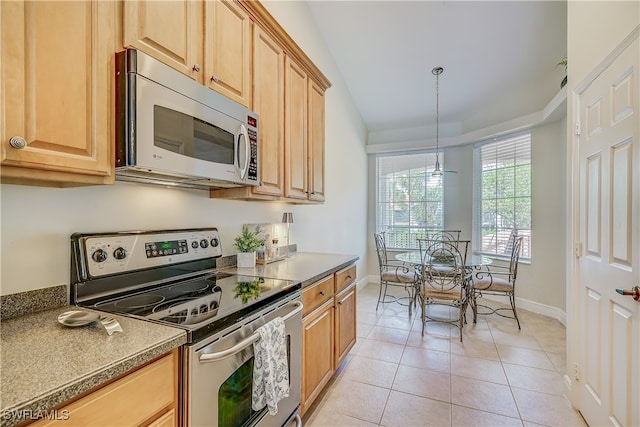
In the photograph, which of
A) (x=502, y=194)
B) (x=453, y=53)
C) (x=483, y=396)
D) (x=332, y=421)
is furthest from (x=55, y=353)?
(x=502, y=194)

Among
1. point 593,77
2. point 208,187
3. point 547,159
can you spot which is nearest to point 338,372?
point 208,187

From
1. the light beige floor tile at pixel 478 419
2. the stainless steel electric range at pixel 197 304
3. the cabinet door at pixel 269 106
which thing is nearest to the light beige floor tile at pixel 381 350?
the light beige floor tile at pixel 478 419

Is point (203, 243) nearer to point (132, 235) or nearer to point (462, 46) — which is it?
point (132, 235)

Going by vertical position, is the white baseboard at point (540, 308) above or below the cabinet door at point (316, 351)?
below

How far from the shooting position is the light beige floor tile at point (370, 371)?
90.0 inches

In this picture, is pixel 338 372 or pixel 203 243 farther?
pixel 338 372

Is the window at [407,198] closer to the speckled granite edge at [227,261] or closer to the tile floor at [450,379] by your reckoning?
the tile floor at [450,379]

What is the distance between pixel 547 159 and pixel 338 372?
3.58m

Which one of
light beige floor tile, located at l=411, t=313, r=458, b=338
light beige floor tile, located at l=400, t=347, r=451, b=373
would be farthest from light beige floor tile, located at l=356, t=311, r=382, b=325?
light beige floor tile, located at l=400, t=347, r=451, b=373

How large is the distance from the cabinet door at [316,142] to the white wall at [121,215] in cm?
33

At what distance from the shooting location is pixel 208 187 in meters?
1.85

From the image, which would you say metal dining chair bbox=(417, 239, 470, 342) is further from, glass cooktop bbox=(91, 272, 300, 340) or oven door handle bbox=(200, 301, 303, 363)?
oven door handle bbox=(200, 301, 303, 363)

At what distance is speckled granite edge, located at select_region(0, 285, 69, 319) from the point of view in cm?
102

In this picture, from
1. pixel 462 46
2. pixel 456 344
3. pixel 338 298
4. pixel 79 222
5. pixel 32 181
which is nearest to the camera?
pixel 32 181
